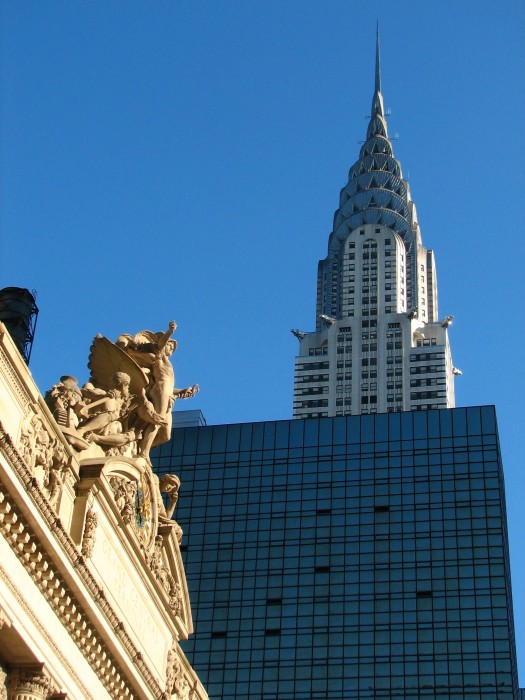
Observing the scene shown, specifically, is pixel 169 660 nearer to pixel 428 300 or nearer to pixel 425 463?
pixel 425 463

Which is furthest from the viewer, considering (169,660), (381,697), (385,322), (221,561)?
(385,322)

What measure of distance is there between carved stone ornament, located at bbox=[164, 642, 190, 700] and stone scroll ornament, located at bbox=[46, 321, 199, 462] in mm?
6476

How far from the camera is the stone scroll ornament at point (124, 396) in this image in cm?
3928

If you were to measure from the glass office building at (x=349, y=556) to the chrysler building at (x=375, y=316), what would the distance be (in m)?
33.0

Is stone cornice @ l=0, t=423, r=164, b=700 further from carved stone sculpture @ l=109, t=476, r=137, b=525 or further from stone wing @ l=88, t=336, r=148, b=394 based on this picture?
stone wing @ l=88, t=336, r=148, b=394

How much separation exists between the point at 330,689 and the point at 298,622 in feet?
20.5

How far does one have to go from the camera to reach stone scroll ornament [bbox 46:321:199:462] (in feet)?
129

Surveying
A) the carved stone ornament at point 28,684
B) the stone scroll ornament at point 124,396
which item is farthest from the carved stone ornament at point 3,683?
the stone scroll ornament at point 124,396

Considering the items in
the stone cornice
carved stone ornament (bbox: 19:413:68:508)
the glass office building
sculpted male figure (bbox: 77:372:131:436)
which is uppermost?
the glass office building

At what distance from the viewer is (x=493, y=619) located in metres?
97.2

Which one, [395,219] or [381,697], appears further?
[395,219]

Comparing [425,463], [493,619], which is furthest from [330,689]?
[425,463]

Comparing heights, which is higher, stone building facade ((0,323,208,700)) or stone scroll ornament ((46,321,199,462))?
stone scroll ornament ((46,321,199,462))

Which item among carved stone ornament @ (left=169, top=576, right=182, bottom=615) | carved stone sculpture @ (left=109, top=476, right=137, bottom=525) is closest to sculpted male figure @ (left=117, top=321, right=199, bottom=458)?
carved stone sculpture @ (left=109, top=476, right=137, bottom=525)
